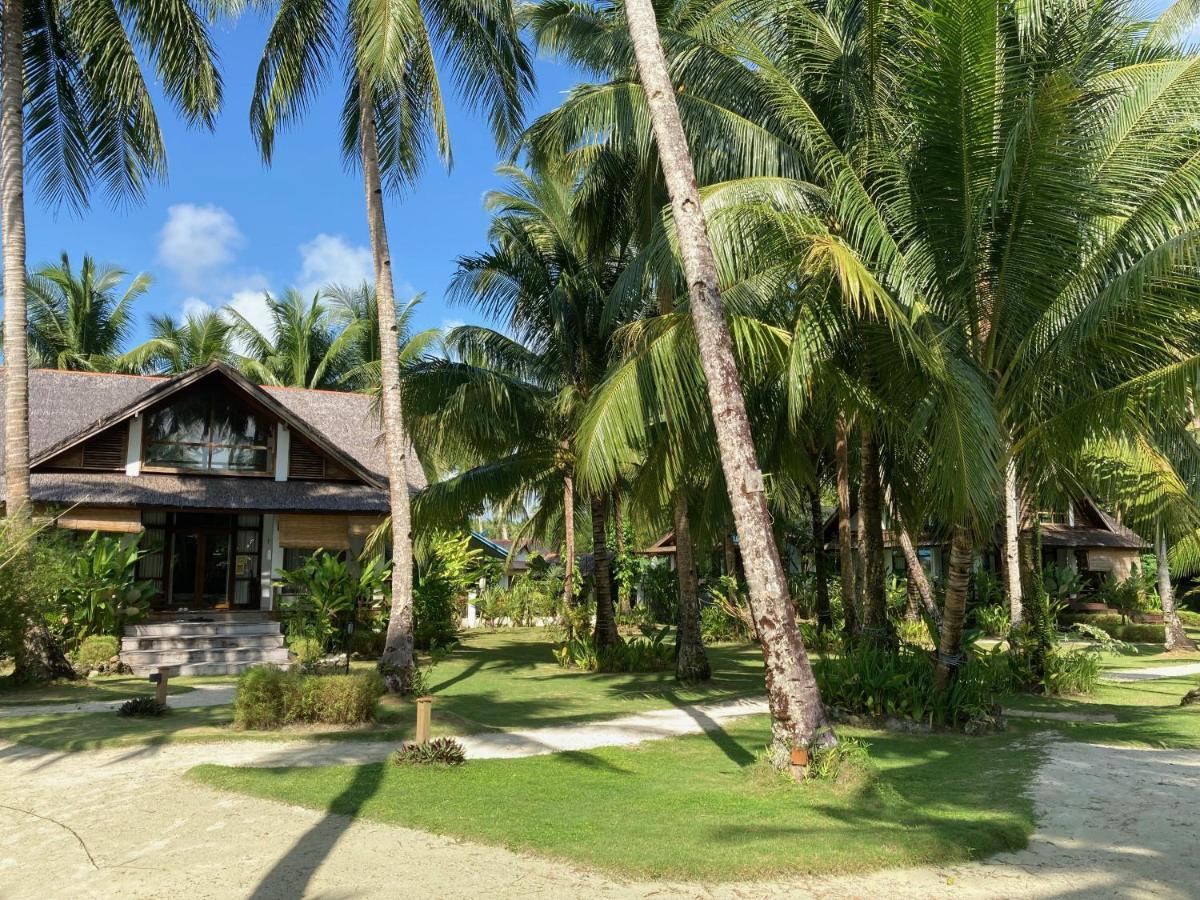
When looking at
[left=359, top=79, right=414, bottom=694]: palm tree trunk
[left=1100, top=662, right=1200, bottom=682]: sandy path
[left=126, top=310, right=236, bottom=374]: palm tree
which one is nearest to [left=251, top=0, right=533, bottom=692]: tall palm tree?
[left=359, top=79, right=414, bottom=694]: palm tree trunk

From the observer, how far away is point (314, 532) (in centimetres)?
1964

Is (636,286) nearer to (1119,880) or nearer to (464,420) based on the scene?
(464,420)

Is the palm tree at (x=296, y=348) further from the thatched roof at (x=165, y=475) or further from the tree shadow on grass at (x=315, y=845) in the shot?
the tree shadow on grass at (x=315, y=845)

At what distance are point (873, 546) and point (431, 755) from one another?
21.6ft

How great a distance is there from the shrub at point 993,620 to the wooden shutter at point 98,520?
1890 cm

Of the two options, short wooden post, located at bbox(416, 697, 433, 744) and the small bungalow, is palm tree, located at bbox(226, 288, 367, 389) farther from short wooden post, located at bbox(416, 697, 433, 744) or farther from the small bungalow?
short wooden post, located at bbox(416, 697, 433, 744)

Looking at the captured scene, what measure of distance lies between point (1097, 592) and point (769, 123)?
815 inches

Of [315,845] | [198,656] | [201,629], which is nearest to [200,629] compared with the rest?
[201,629]

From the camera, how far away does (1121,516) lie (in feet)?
45.5

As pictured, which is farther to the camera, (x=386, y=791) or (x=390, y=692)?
(x=390, y=692)

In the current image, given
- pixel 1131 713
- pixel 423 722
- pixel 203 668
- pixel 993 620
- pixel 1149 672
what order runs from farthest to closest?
pixel 993 620 → pixel 1149 672 → pixel 203 668 → pixel 1131 713 → pixel 423 722

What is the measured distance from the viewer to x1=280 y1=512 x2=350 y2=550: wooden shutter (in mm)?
19500

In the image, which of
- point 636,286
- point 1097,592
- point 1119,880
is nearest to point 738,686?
point 636,286

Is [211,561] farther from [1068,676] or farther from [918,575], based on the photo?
[1068,676]
